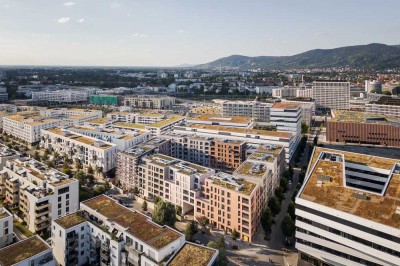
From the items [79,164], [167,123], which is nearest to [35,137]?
[79,164]

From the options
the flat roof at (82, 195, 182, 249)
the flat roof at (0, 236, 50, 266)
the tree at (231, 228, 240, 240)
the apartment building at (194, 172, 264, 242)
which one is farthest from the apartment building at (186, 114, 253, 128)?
the flat roof at (0, 236, 50, 266)

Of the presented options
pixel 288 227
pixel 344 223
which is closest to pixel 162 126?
pixel 288 227

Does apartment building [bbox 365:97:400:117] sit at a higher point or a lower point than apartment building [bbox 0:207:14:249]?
higher

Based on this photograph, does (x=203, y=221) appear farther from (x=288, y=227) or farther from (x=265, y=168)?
(x=265, y=168)

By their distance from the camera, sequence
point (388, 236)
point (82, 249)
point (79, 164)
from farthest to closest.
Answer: point (79, 164), point (82, 249), point (388, 236)

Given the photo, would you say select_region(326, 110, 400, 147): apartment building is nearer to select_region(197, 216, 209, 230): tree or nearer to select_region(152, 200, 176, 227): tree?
select_region(197, 216, 209, 230): tree

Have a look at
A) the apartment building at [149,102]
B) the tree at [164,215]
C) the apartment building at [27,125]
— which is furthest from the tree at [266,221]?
the apartment building at [149,102]

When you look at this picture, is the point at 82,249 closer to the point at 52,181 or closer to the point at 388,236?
the point at 52,181
